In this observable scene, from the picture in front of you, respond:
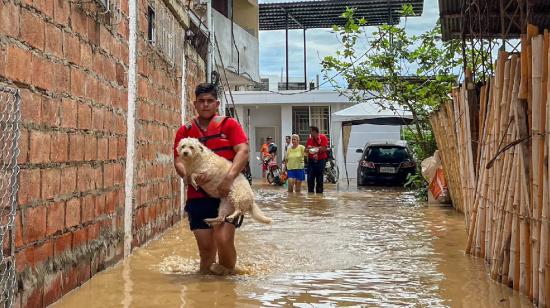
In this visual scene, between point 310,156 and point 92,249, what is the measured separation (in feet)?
30.5

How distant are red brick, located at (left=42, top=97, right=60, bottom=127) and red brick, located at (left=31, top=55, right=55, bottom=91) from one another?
9 cm

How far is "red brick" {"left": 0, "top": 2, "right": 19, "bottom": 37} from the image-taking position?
3080 millimetres

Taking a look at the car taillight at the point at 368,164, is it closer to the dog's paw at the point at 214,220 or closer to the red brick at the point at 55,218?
the dog's paw at the point at 214,220

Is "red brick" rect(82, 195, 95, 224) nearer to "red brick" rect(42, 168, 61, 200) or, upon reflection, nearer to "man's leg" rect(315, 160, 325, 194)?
"red brick" rect(42, 168, 61, 200)

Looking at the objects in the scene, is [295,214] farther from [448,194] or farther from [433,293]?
[433,293]

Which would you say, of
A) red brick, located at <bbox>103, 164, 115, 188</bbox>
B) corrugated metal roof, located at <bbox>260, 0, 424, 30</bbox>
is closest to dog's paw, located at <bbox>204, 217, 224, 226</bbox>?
red brick, located at <bbox>103, 164, 115, 188</bbox>

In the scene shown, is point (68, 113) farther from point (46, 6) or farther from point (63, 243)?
point (63, 243)

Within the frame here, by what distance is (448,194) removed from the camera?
1077 cm

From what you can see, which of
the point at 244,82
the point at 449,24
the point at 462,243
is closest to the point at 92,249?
the point at 462,243

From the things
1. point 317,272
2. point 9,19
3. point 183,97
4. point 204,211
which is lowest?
point 317,272

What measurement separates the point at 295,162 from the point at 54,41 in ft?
34.3

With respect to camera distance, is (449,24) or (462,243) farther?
(449,24)

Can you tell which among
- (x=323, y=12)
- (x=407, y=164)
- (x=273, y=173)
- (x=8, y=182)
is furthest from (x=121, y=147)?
(x=323, y=12)

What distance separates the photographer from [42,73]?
3.63m
